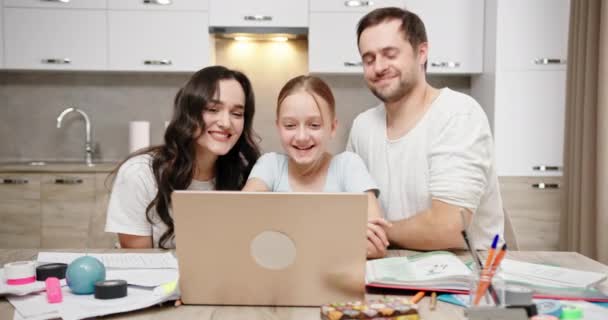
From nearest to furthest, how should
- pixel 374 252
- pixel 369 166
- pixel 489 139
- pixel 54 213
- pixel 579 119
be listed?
1. pixel 374 252
2. pixel 489 139
3. pixel 369 166
4. pixel 579 119
5. pixel 54 213

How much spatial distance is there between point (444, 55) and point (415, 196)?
195 centimetres

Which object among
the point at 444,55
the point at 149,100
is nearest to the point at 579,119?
the point at 444,55

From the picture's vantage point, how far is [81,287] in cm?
101

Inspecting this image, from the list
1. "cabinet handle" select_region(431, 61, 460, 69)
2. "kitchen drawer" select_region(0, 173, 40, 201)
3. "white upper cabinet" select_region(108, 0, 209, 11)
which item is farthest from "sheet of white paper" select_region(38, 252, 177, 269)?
"cabinet handle" select_region(431, 61, 460, 69)

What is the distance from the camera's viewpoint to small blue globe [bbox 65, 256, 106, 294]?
101 centimetres

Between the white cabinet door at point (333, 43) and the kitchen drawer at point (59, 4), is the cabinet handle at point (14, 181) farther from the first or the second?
the white cabinet door at point (333, 43)

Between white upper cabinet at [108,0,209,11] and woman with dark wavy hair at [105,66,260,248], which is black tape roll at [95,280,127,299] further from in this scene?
A: white upper cabinet at [108,0,209,11]

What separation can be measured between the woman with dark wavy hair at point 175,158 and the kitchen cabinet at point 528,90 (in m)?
2.04

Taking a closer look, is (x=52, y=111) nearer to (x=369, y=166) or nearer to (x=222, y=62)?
(x=222, y=62)

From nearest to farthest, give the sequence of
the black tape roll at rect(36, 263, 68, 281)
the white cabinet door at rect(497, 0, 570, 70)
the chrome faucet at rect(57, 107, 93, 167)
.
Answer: the black tape roll at rect(36, 263, 68, 281) < the white cabinet door at rect(497, 0, 570, 70) < the chrome faucet at rect(57, 107, 93, 167)

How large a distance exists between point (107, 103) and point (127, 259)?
2.77 meters

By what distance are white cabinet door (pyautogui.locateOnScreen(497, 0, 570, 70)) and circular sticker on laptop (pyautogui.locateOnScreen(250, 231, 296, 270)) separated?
2717 millimetres

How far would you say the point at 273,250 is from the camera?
93cm

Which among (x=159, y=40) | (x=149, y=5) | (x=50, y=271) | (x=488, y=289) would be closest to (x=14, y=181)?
(x=159, y=40)
